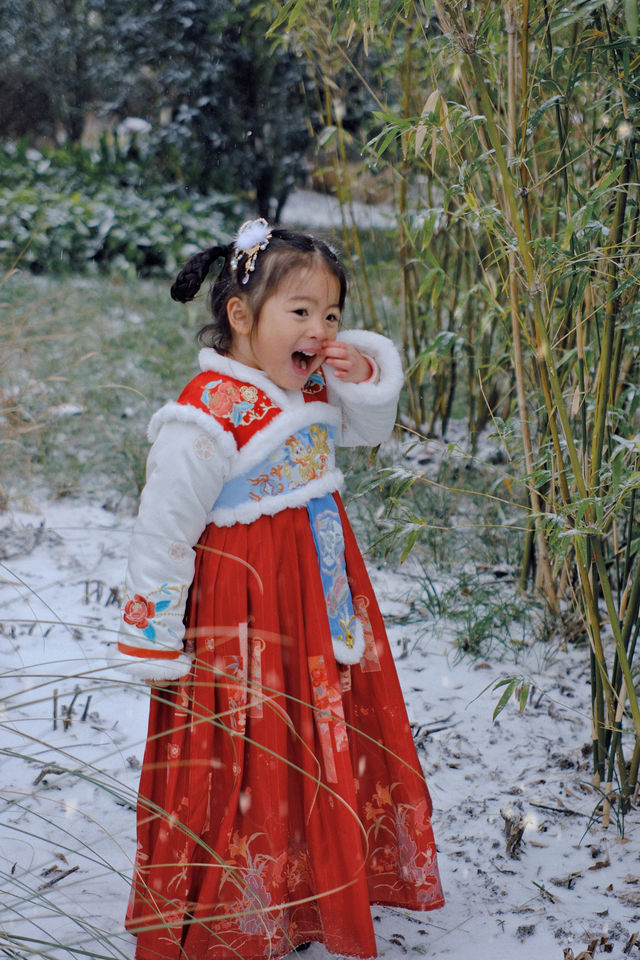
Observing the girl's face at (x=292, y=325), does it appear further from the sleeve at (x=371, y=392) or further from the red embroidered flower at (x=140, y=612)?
the red embroidered flower at (x=140, y=612)

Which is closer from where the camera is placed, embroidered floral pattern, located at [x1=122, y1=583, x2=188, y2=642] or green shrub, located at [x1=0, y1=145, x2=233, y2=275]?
embroidered floral pattern, located at [x1=122, y1=583, x2=188, y2=642]

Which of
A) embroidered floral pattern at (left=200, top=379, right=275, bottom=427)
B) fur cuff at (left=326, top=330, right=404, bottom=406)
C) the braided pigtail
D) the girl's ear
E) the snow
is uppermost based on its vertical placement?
the braided pigtail

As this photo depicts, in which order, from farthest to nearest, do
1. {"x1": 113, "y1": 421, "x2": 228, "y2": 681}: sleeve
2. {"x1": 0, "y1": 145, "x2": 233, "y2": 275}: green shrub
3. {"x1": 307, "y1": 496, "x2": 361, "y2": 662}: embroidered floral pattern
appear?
{"x1": 0, "y1": 145, "x2": 233, "y2": 275}: green shrub < {"x1": 307, "y1": 496, "x2": 361, "y2": 662}: embroidered floral pattern < {"x1": 113, "y1": 421, "x2": 228, "y2": 681}: sleeve

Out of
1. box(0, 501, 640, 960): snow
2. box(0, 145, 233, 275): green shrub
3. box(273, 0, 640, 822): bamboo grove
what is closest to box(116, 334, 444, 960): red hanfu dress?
box(0, 501, 640, 960): snow

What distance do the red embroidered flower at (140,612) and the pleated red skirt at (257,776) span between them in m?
0.08

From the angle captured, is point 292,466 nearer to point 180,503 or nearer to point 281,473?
point 281,473

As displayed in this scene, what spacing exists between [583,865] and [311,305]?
1053 millimetres

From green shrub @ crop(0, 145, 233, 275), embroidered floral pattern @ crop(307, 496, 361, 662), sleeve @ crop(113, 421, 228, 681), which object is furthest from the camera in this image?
green shrub @ crop(0, 145, 233, 275)

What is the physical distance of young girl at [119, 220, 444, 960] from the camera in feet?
4.14

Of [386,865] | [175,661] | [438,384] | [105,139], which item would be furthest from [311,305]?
[105,139]

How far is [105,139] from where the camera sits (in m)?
7.89

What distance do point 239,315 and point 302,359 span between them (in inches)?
A: 4.4

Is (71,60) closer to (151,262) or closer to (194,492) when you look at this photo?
(151,262)

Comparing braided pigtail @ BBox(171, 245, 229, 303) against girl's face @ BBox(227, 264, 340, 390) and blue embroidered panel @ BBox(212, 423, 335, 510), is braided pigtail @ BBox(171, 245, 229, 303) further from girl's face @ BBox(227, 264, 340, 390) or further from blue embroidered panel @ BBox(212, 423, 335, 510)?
blue embroidered panel @ BBox(212, 423, 335, 510)
